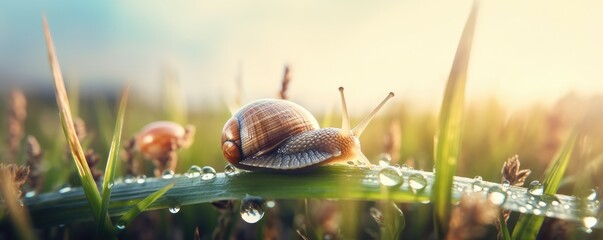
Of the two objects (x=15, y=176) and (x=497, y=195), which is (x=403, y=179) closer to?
(x=497, y=195)

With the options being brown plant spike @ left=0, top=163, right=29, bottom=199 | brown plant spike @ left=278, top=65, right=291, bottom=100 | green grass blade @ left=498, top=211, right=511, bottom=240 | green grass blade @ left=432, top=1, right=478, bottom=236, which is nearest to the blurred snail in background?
brown plant spike @ left=278, top=65, right=291, bottom=100

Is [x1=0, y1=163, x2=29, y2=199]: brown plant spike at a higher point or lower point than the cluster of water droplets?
lower

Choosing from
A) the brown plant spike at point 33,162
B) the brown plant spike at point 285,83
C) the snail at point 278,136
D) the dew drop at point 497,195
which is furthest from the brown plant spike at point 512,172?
the brown plant spike at point 33,162

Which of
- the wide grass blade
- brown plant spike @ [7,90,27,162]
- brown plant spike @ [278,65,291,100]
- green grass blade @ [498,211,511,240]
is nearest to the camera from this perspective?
green grass blade @ [498,211,511,240]

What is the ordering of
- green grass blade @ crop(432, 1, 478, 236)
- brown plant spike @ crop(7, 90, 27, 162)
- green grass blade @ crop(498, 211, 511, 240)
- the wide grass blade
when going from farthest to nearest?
brown plant spike @ crop(7, 90, 27, 162) → the wide grass blade → green grass blade @ crop(498, 211, 511, 240) → green grass blade @ crop(432, 1, 478, 236)

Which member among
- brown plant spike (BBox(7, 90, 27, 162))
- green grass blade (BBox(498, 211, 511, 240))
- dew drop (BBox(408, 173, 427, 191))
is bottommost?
brown plant spike (BBox(7, 90, 27, 162))

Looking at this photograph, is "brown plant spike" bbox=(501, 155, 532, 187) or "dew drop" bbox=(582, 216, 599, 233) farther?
"brown plant spike" bbox=(501, 155, 532, 187)

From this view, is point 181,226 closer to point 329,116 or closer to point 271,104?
point 271,104

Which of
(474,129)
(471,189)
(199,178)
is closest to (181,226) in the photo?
(199,178)

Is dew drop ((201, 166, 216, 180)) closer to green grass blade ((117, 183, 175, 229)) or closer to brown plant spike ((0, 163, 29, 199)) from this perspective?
green grass blade ((117, 183, 175, 229))
